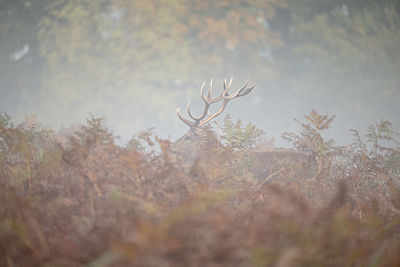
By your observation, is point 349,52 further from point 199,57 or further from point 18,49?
Answer: point 18,49

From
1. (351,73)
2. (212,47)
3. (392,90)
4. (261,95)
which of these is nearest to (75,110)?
(212,47)

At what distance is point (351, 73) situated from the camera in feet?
81.0

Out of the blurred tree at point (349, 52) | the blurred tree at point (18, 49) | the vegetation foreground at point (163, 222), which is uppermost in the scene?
the blurred tree at point (18, 49)

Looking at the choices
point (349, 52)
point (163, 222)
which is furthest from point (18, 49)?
point (349, 52)

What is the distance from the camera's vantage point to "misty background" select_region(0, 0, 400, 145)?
65.4ft

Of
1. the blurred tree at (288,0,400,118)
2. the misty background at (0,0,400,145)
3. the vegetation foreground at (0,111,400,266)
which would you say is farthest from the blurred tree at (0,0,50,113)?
the blurred tree at (288,0,400,118)

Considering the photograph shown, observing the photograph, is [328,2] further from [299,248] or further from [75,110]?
[75,110]

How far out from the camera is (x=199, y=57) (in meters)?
30.6

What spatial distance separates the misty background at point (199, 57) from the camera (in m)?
19.9

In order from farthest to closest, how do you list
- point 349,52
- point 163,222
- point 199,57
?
1. point 199,57
2. point 349,52
3. point 163,222

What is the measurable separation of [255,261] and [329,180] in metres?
3.32

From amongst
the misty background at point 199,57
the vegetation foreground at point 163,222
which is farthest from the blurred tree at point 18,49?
the vegetation foreground at point 163,222

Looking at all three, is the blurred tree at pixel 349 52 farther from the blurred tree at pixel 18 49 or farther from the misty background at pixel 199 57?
the blurred tree at pixel 18 49

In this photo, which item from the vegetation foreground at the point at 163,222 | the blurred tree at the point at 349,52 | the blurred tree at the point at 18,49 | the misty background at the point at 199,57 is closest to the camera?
the vegetation foreground at the point at 163,222
